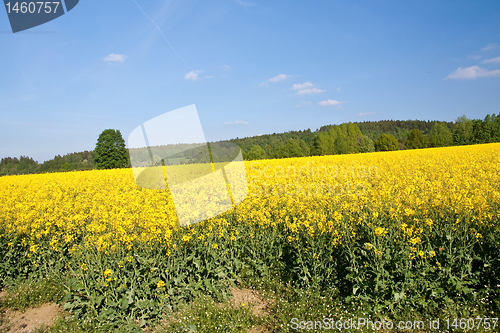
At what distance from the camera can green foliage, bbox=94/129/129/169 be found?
170 ft

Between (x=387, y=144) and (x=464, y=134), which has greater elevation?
(x=387, y=144)

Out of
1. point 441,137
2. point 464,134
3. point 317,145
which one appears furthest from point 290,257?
point 441,137

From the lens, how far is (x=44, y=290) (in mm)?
6172

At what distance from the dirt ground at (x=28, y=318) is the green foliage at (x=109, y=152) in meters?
49.7

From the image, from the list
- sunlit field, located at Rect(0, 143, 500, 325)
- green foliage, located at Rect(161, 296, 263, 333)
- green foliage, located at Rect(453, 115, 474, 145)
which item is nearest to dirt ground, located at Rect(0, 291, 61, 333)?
sunlit field, located at Rect(0, 143, 500, 325)

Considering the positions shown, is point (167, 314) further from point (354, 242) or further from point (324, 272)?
point (354, 242)

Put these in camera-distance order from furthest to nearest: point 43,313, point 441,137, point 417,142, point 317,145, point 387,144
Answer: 1. point 441,137
2. point 387,144
3. point 417,142
4. point 317,145
5. point 43,313

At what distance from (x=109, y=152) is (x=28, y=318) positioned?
53.3 meters

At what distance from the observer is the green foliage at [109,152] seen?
5194cm

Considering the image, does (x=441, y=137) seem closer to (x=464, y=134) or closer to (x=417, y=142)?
(x=464, y=134)

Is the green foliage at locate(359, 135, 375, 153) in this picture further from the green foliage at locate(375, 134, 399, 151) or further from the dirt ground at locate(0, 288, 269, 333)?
the dirt ground at locate(0, 288, 269, 333)

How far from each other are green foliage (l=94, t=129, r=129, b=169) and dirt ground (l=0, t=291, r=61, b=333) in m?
49.7

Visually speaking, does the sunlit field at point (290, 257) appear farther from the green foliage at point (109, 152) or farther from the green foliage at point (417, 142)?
the green foliage at point (417, 142)

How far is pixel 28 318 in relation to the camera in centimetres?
554
